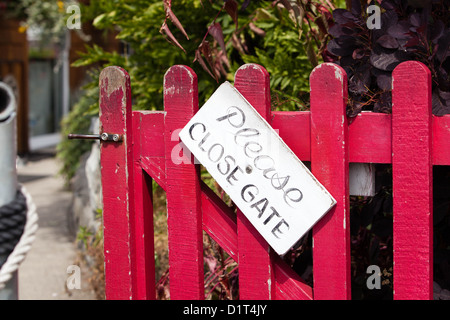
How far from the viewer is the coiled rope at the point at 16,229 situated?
196cm

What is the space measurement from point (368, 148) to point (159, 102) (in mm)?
1926

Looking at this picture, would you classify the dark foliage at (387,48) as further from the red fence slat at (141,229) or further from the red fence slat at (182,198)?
the red fence slat at (141,229)

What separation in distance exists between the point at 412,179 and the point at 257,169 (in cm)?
39

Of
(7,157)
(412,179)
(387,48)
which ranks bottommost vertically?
(412,179)

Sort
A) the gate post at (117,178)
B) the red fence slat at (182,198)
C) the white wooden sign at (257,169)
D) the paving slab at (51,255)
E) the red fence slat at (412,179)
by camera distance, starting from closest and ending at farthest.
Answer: the red fence slat at (412,179) → the white wooden sign at (257,169) → the red fence slat at (182,198) → the gate post at (117,178) → the paving slab at (51,255)

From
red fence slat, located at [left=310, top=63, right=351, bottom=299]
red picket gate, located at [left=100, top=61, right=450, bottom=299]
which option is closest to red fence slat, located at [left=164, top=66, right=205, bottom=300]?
red picket gate, located at [left=100, top=61, right=450, bottom=299]

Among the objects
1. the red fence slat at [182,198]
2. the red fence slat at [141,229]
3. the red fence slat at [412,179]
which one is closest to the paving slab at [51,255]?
the red fence slat at [141,229]

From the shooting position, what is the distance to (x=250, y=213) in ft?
5.24

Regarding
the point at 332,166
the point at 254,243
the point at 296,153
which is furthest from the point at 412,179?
the point at 254,243

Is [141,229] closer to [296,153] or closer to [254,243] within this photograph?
[254,243]

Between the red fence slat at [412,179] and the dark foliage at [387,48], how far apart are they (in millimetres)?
118

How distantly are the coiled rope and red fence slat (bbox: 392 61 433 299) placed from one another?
117cm

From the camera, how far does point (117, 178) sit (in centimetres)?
184
